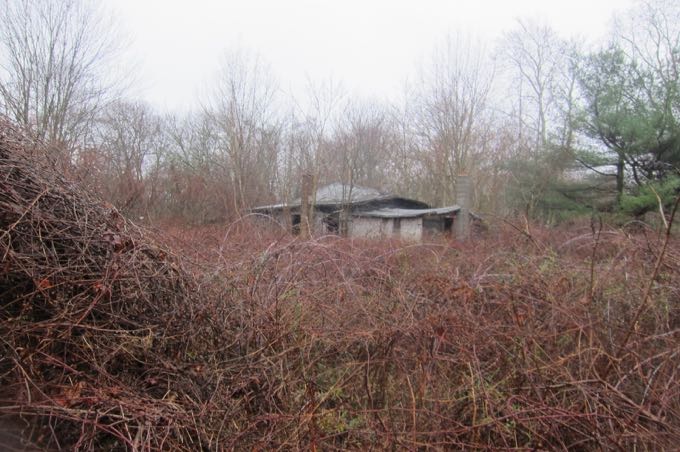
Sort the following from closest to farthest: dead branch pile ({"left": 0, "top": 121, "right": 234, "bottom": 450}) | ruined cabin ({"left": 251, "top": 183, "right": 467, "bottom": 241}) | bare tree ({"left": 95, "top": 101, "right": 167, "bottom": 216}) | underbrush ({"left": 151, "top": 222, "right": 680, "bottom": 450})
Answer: dead branch pile ({"left": 0, "top": 121, "right": 234, "bottom": 450}) < underbrush ({"left": 151, "top": 222, "right": 680, "bottom": 450}) < bare tree ({"left": 95, "top": 101, "right": 167, "bottom": 216}) < ruined cabin ({"left": 251, "top": 183, "right": 467, "bottom": 241})

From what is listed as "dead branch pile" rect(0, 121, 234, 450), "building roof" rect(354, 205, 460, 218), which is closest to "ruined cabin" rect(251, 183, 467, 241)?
"building roof" rect(354, 205, 460, 218)

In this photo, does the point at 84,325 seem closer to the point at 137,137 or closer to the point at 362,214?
the point at 362,214

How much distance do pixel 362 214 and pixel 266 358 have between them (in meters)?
19.0

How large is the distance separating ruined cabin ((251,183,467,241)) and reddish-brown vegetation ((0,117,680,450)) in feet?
50.2

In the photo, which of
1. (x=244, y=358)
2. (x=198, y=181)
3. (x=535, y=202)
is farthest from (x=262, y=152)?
(x=244, y=358)

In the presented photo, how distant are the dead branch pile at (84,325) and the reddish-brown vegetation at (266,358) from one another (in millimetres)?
13

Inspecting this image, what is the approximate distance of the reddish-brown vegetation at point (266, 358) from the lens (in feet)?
9.52

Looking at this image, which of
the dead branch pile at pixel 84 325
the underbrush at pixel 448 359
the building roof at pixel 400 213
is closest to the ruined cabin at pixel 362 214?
the building roof at pixel 400 213

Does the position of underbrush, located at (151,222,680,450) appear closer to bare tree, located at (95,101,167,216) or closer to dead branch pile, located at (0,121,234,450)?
dead branch pile, located at (0,121,234,450)

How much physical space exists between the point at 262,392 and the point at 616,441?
7.76ft

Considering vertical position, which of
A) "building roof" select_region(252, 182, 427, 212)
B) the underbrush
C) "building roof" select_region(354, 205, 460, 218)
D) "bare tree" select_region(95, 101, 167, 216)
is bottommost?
the underbrush

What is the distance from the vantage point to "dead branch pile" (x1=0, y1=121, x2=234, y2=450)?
2814 millimetres

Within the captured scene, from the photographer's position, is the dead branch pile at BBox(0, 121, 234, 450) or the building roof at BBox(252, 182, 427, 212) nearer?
the dead branch pile at BBox(0, 121, 234, 450)

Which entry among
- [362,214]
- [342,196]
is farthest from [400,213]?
[342,196]
